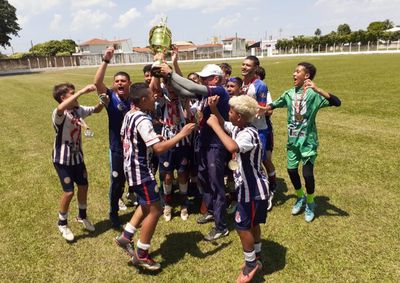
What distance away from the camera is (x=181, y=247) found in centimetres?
509

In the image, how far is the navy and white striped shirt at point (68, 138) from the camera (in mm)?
4965

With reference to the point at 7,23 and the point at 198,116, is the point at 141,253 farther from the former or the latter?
the point at 7,23

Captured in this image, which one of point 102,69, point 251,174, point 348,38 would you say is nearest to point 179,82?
point 102,69

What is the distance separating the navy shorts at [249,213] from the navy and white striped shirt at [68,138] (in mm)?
2585

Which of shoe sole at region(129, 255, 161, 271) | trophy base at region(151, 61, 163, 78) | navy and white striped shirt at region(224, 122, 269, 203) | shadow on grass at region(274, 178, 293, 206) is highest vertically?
trophy base at region(151, 61, 163, 78)

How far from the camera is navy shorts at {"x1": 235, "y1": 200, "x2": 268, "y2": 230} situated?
4059 mm

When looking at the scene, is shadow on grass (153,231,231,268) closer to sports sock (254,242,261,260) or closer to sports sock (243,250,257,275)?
sports sock (254,242,261,260)

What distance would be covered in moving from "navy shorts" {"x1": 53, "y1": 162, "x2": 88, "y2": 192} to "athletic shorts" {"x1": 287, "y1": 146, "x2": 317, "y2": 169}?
3306 millimetres

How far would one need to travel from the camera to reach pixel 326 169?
7.86 metres

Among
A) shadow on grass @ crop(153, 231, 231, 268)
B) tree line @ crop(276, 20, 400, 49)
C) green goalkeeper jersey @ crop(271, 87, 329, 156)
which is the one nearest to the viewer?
shadow on grass @ crop(153, 231, 231, 268)

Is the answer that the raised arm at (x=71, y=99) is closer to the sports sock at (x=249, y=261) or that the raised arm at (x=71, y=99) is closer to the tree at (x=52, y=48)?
the sports sock at (x=249, y=261)

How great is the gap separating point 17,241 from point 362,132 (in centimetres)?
952

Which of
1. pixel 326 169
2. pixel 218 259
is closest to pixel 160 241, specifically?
pixel 218 259

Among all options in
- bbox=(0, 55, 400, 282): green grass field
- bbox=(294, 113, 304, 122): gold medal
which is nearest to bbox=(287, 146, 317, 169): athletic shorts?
bbox=(294, 113, 304, 122): gold medal
